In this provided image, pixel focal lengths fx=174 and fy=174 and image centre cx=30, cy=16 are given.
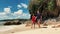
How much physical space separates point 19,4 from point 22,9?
1.08 ft

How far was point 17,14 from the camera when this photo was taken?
29.6 feet

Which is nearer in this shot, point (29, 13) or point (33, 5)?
point (29, 13)

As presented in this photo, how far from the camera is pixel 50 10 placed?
32.7 ft

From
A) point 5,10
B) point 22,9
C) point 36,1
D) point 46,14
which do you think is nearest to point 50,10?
point 46,14

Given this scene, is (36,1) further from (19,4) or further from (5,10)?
(5,10)

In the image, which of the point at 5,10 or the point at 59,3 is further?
the point at 59,3

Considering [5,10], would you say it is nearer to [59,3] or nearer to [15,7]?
[15,7]

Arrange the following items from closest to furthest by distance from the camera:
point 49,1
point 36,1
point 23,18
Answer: point 23,18 < point 49,1 < point 36,1

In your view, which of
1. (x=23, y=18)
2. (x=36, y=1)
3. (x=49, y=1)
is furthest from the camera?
(x=36, y=1)

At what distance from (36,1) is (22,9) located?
4.96ft

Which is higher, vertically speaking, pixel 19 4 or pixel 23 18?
pixel 19 4

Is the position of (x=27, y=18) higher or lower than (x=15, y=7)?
lower

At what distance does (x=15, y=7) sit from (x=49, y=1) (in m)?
1.97

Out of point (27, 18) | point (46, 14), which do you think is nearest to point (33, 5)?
point (46, 14)
